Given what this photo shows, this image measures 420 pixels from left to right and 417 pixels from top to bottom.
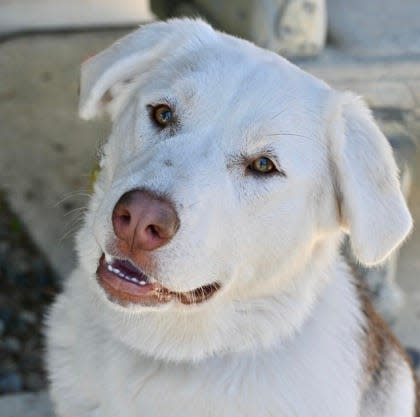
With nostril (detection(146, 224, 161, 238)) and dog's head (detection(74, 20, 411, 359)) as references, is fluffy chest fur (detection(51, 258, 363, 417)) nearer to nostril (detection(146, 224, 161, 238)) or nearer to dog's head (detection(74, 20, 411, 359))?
dog's head (detection(74, 20, 411, 359))

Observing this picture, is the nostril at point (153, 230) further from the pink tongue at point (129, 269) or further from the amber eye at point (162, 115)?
the amber eye at point (162, 115)

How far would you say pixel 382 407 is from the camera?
10.2 feet

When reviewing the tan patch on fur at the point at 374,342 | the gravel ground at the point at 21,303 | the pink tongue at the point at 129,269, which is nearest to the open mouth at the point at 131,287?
the pink tongue at the point at 129,269

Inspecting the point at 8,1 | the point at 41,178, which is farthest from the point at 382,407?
the point at 8,1

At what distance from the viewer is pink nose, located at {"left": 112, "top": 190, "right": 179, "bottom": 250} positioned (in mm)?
A: 2365

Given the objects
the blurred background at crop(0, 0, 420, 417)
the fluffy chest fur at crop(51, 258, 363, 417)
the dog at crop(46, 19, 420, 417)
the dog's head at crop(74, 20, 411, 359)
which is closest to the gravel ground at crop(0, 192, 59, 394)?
the blurred background at crop(0, 0, 420, 417)

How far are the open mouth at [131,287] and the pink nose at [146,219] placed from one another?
162mm

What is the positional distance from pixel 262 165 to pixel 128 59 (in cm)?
58

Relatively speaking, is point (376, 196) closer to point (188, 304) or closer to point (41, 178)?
point (188, 304)

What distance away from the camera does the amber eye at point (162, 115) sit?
2695 mm

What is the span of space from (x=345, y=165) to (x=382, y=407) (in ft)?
3.09

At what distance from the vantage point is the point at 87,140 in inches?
221

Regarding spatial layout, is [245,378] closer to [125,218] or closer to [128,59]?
[125,218]

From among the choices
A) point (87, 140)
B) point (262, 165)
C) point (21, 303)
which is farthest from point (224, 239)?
point (87, 140)
